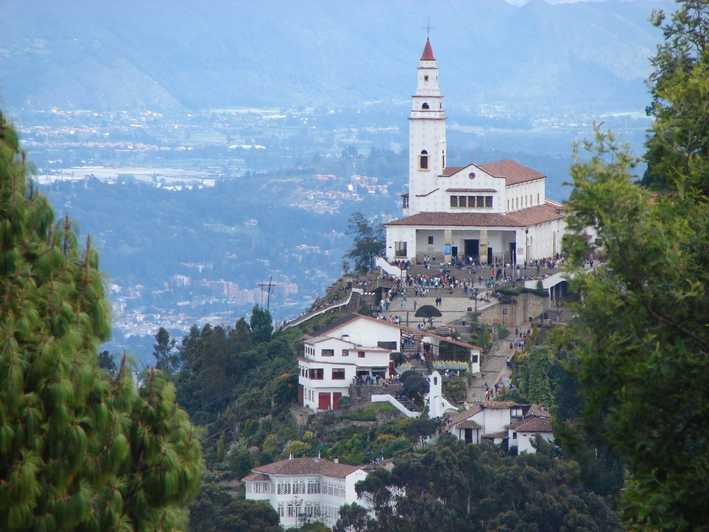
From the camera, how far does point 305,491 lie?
166 ft

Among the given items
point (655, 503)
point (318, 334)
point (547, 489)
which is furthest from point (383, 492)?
point (655, 503)

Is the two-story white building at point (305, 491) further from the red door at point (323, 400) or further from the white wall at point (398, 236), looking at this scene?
the white wall at point (398, 236)

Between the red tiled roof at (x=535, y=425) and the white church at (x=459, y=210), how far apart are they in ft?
49.5

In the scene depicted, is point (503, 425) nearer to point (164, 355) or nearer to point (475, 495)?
point (475, 495)

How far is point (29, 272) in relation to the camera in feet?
60.4

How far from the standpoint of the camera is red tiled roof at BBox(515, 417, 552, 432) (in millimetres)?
50916

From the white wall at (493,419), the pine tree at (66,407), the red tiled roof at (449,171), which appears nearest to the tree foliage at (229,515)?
the white wall at (493,419)

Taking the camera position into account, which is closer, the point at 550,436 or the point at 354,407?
the point at 550,436

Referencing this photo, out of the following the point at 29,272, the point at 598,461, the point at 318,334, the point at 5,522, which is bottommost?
the point at 5,522

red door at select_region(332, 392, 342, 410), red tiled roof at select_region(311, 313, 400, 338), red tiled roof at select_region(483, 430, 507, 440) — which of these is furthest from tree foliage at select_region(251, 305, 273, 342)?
red tiled roof at select_region(483, 430, 507, 440)

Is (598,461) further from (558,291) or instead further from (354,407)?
(558,291)

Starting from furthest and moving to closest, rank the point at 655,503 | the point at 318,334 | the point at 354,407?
the point at 318,334
the point at 354,407
the point at 655,503

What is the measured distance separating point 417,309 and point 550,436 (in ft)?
34.0

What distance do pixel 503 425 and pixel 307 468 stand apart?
4.70m
